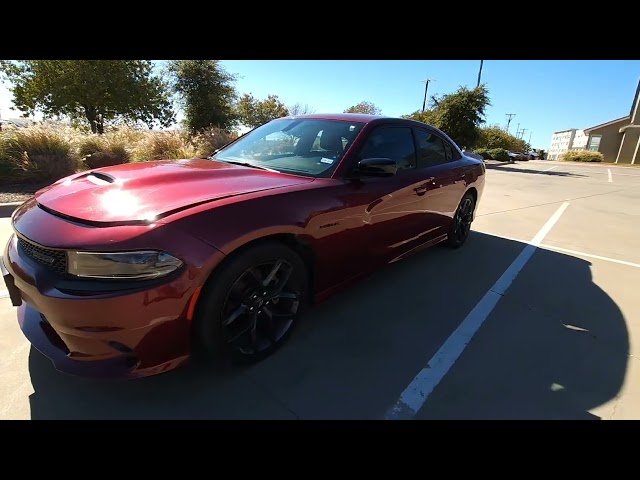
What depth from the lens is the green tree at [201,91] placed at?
13.8 meters

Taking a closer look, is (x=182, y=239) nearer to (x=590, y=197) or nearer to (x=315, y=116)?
(x=315, y=116)

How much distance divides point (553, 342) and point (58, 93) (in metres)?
22.7

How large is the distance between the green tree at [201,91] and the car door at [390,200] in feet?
40.4

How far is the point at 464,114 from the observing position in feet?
70.5

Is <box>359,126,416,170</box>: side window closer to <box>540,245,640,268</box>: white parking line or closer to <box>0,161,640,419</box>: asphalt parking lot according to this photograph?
<box>0,161,640,419</box>: asphalt parking lot

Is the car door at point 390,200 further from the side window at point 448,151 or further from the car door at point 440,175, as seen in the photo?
the side window at point 448,151

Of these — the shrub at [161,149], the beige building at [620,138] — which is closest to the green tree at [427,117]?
the shrub at [161,149]

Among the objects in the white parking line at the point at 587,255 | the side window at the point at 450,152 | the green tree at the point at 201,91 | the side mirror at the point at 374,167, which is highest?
the green tree at the point at 201,91

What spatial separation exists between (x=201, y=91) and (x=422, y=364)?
14.4 metres

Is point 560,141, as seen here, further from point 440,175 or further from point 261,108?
point 440,175

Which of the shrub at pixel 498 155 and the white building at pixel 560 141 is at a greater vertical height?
the white building at pixel 560 141

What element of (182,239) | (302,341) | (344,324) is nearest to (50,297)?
(182,239)

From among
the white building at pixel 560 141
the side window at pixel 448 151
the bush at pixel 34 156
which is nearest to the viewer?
the side window at pixel 448 151

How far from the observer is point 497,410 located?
208cm
